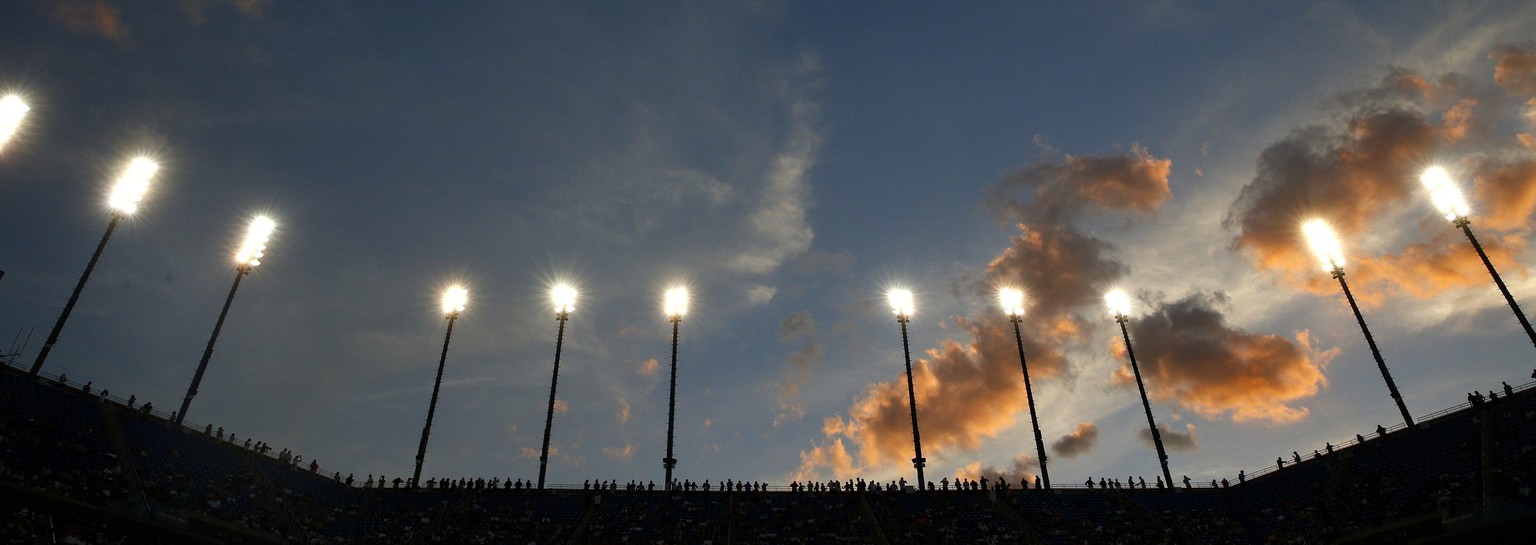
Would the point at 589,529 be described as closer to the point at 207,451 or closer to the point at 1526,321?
the point at 207,451

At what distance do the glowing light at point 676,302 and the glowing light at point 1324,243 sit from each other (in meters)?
40.3

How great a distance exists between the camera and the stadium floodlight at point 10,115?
38469 mm

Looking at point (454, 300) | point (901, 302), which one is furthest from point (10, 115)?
point (901, 302)

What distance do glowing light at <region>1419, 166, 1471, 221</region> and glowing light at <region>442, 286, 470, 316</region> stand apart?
58710 mm

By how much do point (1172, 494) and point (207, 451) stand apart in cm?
5540

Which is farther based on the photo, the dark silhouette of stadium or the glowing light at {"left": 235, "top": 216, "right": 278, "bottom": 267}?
the glowing light at {"left": 235, "top": 216, "right": 278, "bottom": 267}

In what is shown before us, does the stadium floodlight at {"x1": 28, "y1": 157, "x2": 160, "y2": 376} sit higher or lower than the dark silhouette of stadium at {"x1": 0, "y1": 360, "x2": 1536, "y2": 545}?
higher

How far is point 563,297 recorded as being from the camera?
179ft

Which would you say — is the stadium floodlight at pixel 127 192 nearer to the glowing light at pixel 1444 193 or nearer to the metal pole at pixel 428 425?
the metal pole at pixel 428 425

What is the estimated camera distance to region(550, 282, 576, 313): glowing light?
54088 mm

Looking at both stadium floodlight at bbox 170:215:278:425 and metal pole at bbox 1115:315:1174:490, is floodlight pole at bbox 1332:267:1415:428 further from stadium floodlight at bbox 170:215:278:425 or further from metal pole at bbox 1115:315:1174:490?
stadium floodlight at bbox 170:215:278:425

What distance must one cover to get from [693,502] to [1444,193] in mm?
46196

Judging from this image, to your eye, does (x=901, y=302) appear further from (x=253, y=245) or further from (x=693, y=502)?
(x=253, y=245)

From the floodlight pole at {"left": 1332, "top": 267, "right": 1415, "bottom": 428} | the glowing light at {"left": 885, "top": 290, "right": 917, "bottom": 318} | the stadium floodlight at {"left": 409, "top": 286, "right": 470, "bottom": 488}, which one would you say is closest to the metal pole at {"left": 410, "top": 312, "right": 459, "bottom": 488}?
the stadium floodlight at {"left": 409, "top": 286, "right": 470, "bottom": 488}
